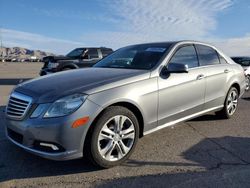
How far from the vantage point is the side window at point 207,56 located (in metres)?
5.40

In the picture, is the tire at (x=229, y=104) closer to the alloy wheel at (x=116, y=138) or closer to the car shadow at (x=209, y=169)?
the car shadow at (x=209, y=169)

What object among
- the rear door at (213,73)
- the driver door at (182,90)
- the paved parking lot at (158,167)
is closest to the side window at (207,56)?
the rear door at (213,73)

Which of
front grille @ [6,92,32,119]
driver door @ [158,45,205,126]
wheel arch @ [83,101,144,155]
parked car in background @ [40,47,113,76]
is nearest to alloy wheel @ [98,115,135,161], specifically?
wheel arch @ [83,101,144,155]

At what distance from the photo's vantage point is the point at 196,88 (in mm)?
4945

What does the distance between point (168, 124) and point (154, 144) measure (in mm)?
399

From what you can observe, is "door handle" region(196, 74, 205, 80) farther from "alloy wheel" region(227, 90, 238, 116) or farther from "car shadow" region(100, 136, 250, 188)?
"alloy wheel" region(227, 90, 238, 116)

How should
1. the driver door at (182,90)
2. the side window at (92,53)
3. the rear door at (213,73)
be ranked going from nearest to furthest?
the driver door at (182,90), the rear door at (213,73), the side window at (92,53)

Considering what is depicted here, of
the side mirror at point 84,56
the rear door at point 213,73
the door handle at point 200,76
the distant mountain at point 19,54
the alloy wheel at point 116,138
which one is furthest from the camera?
the distant mountain at point 19,54

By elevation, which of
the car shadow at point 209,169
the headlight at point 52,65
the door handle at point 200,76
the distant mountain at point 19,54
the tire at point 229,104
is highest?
the door handle at point 200,76

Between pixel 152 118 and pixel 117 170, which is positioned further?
pixel 152 118

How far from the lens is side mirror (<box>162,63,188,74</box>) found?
4336 mm

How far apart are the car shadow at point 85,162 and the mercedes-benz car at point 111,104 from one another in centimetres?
30

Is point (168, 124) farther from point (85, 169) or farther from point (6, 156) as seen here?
point (6, 156)

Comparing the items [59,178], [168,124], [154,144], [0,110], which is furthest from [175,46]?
[0,110]
